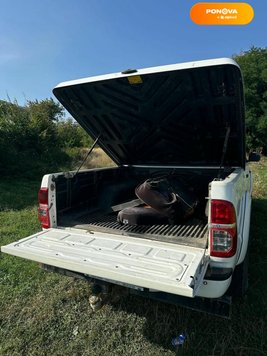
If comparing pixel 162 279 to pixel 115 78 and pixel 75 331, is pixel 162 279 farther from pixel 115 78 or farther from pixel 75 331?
pixel 115 78

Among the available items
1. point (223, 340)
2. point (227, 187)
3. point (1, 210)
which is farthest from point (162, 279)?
point (1, 210)

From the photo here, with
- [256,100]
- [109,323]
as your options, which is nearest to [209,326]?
[109,323]

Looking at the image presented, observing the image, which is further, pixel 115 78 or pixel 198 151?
pixel 198 151

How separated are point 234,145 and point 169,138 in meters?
0.81

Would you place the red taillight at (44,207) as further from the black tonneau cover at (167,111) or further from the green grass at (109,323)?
the black tonneau cover at (167,111)

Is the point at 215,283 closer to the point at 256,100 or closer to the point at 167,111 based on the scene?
the point at 167,111

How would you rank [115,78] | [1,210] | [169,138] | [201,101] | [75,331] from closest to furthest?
[75,331] < [115,78] < [201,101] < [169,138] < [1,210]

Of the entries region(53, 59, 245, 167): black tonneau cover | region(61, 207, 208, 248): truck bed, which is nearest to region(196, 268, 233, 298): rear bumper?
region(61, 207, 208, 248): truck bed

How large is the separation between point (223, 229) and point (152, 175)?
2.30m

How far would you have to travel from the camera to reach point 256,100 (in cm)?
1697

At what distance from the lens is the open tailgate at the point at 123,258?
177cm

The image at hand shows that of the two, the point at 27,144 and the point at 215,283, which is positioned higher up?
the point at 27,144

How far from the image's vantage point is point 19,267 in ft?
11.7

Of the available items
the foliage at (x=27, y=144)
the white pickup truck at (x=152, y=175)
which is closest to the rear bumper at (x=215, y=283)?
the white pickup truck at (x=152, y=175)
